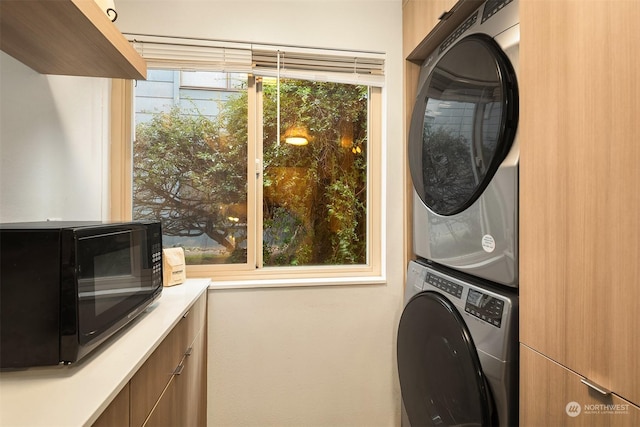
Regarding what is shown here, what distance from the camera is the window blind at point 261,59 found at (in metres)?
1.54

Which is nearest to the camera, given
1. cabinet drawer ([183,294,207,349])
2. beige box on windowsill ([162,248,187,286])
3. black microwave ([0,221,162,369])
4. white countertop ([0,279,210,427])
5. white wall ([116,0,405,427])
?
white countertop ([0,279,210,427])

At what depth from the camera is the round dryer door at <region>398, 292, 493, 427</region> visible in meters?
0.98

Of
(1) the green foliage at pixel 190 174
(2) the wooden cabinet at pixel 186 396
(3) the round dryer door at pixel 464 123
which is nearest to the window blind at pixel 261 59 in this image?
(1) the green foliage at pixel 190 174

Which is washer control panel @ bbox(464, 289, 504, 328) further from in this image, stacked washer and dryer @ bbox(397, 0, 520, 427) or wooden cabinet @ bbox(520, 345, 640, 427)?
wooden cabinet @ bbox(520, 345, 640, 427)

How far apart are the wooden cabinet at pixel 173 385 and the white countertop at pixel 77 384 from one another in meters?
0.04

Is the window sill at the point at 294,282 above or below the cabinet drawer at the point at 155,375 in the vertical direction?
above

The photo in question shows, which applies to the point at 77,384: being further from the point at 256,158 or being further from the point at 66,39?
the point at 256,158

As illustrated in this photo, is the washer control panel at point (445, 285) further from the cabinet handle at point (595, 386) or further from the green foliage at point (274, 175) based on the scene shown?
the green foliage at point (274, 175)

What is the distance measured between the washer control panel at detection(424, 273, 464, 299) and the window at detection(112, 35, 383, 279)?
0.50m

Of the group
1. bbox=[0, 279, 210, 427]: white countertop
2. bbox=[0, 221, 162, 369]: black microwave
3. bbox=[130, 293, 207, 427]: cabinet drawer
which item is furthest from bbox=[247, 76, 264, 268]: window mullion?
bbox=[0, 221, 162, 369]: black microwave

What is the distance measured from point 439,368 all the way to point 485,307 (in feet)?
1.09

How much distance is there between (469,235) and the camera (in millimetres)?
1098

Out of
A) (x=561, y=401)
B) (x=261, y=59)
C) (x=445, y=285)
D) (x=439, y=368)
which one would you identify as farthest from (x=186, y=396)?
(x=261, y=59)

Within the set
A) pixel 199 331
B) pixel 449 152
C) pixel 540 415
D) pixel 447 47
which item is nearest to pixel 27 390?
pixel 199 331
